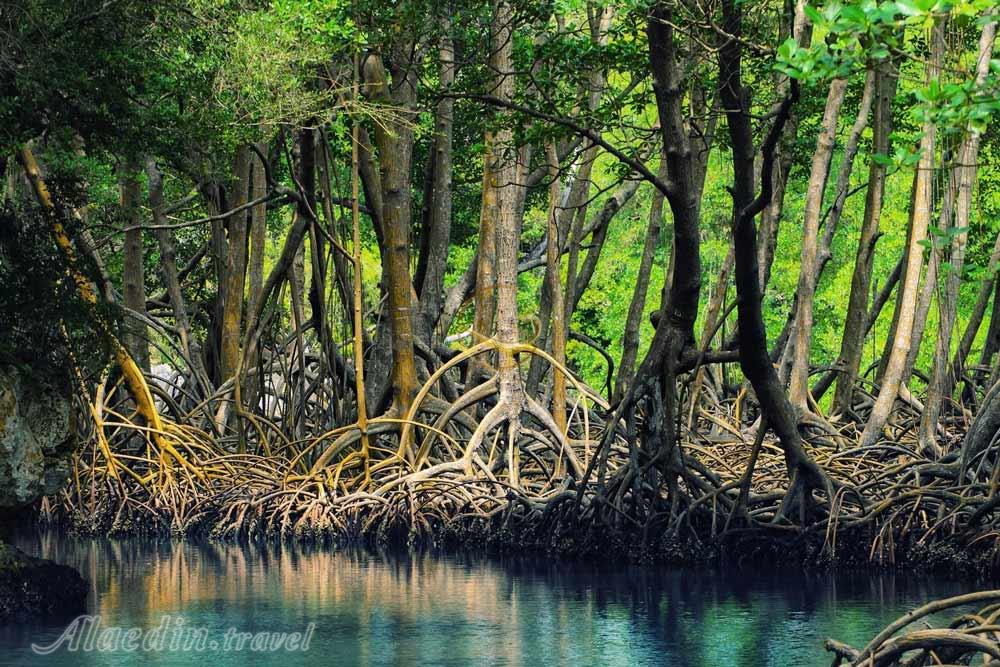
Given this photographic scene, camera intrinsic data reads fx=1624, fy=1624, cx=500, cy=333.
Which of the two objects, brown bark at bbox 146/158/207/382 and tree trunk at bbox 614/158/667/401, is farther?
brown bark at bbox 146/158/207/382

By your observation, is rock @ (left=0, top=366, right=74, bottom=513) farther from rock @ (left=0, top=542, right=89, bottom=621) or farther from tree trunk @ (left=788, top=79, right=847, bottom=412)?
tree trunk @ (left=788, top=79, right=847, bottom=412)

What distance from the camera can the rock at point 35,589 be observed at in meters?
11.0

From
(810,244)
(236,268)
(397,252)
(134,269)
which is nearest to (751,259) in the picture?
(810,244)

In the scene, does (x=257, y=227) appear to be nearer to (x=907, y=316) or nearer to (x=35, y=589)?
(x=907, y=316)

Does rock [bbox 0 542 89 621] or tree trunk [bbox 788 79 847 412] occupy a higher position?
tree trunk [bbox 788 79 847 412]

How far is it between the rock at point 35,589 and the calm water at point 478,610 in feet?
0.86

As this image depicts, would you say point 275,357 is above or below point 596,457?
above

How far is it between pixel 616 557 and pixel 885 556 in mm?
2224

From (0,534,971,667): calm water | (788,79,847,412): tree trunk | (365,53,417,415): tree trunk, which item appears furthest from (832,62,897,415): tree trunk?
(0,534,971,667): calm water

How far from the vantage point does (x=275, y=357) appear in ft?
62.1

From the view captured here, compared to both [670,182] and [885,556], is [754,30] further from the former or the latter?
[885,556]

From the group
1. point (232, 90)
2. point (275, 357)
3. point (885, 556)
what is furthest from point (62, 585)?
point (275, 357)

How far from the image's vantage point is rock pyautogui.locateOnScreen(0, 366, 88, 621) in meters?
10.9

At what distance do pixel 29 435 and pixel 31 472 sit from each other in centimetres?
26
